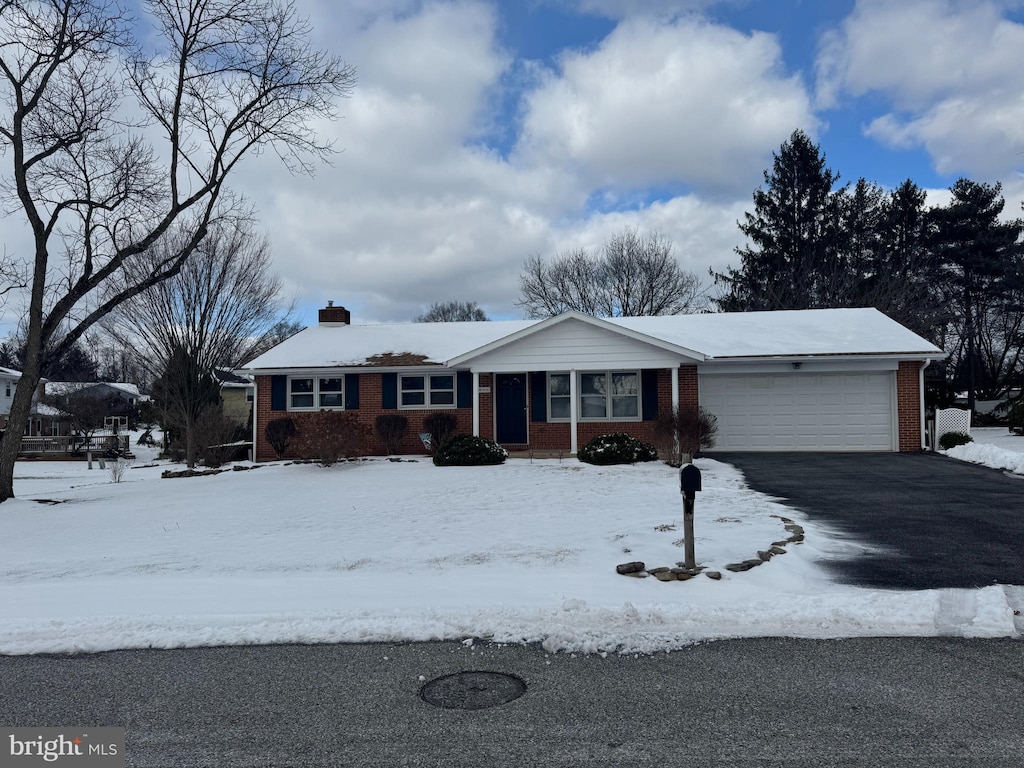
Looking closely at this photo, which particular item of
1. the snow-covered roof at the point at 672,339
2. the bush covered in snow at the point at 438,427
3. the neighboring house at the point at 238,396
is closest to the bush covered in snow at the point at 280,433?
the snow-covered roof at the point at 672,339

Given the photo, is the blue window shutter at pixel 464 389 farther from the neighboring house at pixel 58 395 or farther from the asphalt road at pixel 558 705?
the neighboring house at pixel 58 395

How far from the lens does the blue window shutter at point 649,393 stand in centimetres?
1962

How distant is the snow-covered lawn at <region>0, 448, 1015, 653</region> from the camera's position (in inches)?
209

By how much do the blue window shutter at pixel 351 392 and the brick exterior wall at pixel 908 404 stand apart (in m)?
15.0

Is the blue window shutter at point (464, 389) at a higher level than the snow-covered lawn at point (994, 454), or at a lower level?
higher

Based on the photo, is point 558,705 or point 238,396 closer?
point 558,705

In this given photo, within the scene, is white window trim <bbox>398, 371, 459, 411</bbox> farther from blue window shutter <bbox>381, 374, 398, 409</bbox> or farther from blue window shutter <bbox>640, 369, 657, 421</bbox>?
blue window shutter <bbox>640, 369, 657, 421</bbox>

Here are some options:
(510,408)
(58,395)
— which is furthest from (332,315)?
(58,395)

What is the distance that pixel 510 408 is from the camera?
20469mm

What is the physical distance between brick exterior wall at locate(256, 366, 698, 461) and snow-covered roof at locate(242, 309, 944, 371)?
860mm

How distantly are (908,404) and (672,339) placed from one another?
642cm

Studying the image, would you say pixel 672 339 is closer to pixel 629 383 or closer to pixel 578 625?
pixel 629 383

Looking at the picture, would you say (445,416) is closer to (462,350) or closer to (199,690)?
(462,350)

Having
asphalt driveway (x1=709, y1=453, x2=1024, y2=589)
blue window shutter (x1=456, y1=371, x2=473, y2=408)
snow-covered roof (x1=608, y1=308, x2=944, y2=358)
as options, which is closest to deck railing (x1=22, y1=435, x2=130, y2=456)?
blue window shutter (x1=456, y1=371, x2=473, y2=408)
